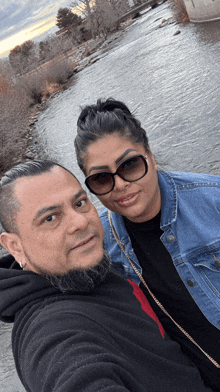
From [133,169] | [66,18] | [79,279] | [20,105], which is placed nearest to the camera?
[79,279]

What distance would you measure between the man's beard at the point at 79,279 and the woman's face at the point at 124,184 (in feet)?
1.67

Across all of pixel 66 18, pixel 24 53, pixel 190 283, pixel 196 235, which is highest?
pixel 66 18

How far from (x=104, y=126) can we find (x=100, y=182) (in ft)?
1.08

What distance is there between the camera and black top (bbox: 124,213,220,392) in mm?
1689

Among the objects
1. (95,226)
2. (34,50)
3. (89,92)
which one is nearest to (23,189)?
(95,226)

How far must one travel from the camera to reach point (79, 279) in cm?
129

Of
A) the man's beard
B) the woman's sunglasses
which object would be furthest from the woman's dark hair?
the man's beard

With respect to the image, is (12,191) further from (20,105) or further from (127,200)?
(20,105)

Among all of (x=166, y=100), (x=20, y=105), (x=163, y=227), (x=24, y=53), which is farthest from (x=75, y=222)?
(x=24, y=53)

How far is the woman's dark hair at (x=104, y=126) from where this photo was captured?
184 centimetres

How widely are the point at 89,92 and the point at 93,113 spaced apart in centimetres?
1426

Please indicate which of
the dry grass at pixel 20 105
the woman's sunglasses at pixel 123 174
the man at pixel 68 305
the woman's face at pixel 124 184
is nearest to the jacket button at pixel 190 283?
the man at pixel 68 305

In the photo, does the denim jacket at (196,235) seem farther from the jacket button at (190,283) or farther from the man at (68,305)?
the man at (68,305)

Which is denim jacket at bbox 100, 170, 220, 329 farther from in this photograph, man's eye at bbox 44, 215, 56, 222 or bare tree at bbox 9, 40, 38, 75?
bare tree at bbox 9, 40, 38, 75
